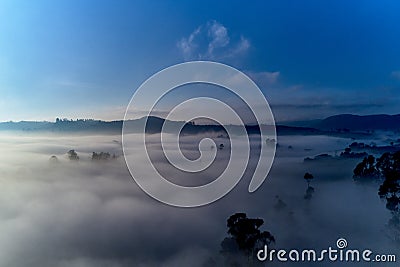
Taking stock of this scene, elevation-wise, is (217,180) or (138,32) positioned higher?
(138,32)

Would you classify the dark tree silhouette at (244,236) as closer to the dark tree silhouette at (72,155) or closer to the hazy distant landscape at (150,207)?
the hazy distant landscape at (150,207)

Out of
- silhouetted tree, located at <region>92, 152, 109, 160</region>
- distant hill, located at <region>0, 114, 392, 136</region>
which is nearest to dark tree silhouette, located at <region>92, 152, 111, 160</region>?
silhouetted tree, located at <region>92, 152, 109, 160</region>

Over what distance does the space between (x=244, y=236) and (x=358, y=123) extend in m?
0.77

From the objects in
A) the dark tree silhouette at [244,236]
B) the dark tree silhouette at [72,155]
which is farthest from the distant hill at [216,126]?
the dark tree silhouette at [244,236]

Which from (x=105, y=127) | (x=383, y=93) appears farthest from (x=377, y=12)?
(x=105, y=127)

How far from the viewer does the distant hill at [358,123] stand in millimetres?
1554

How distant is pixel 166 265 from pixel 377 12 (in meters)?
1.60

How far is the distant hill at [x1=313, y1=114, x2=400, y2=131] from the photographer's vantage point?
155 cm

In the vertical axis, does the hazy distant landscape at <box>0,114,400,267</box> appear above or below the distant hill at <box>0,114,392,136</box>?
below

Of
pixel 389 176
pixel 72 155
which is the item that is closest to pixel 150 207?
pixel 72 155

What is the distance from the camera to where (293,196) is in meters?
1.55

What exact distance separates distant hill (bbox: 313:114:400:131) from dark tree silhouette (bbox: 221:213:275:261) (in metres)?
0.56

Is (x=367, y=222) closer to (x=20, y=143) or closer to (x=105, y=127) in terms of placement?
(x=105, y=127)

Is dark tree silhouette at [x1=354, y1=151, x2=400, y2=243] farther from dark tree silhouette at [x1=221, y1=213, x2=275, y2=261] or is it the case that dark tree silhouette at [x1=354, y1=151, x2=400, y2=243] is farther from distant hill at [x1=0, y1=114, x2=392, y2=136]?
dark tree silhouette at [x1=221, y1=213, x2=275, y2=261]
